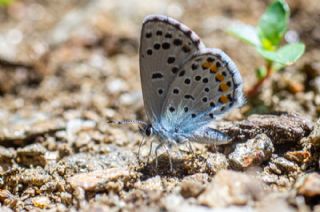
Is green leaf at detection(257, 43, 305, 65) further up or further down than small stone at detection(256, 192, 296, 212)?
further up

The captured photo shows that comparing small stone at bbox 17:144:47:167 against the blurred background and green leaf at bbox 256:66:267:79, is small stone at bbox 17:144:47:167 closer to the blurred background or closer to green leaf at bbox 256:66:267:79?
the blurred background

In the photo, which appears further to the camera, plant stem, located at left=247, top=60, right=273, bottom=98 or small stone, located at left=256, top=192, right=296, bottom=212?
plant stem, located at left=247, top=60, right=273, bottom=98

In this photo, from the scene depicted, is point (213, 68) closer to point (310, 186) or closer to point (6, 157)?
point (310, 186)

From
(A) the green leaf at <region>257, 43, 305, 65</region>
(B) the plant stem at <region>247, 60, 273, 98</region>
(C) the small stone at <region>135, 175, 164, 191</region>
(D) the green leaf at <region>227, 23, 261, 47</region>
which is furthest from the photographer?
(B) the plant stem at <region>247, 60, 273, 98</region>

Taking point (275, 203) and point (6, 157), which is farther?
point (6, 157)

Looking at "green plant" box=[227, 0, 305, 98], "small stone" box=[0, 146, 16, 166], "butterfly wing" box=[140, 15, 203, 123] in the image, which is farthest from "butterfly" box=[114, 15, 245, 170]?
"small stone" box=[0, 146, 16, 166]

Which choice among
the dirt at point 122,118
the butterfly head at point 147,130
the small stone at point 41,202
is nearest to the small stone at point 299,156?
the dirt at point 122,118

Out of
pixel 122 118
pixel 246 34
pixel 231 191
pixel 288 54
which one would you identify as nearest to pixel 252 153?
pixel 231 191

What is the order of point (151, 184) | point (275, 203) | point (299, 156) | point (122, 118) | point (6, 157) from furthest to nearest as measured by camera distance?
1. point (122, 118)
2. point (6, 157)
3. point (299, 156)
4. point (151, 184)
5. point (275, 203)
